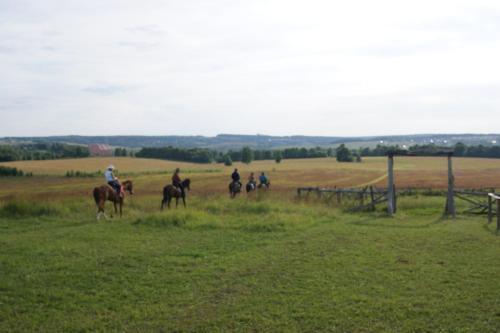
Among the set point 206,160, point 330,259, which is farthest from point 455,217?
point 206,160

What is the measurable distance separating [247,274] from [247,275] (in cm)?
6

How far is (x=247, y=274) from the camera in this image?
33.9 ft

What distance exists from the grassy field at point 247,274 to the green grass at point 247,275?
30 mm

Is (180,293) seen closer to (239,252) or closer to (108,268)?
(108,268)

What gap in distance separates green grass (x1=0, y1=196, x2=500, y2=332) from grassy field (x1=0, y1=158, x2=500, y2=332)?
0.03m

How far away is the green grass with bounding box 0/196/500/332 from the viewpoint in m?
7.64

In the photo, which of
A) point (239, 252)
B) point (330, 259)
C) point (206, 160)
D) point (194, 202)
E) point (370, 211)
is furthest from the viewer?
point (206, 160)

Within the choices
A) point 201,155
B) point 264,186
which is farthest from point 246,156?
point 264,186

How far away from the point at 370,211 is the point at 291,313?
14971 mm

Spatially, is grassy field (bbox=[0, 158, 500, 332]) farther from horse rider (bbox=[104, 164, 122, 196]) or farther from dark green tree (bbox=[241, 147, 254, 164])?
dark green tree (bbox=[241, 147, 254, 164])

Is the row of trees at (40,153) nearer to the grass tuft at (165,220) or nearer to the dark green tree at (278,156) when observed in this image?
the dark green tree at (278,156)

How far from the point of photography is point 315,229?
1644cm

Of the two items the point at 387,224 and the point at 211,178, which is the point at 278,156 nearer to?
the point at 211,178

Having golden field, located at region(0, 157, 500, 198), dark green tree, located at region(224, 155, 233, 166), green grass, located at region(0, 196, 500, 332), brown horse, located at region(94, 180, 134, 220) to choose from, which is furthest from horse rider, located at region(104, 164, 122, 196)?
dark green tree, located at region(224, 155, 233, 166)
